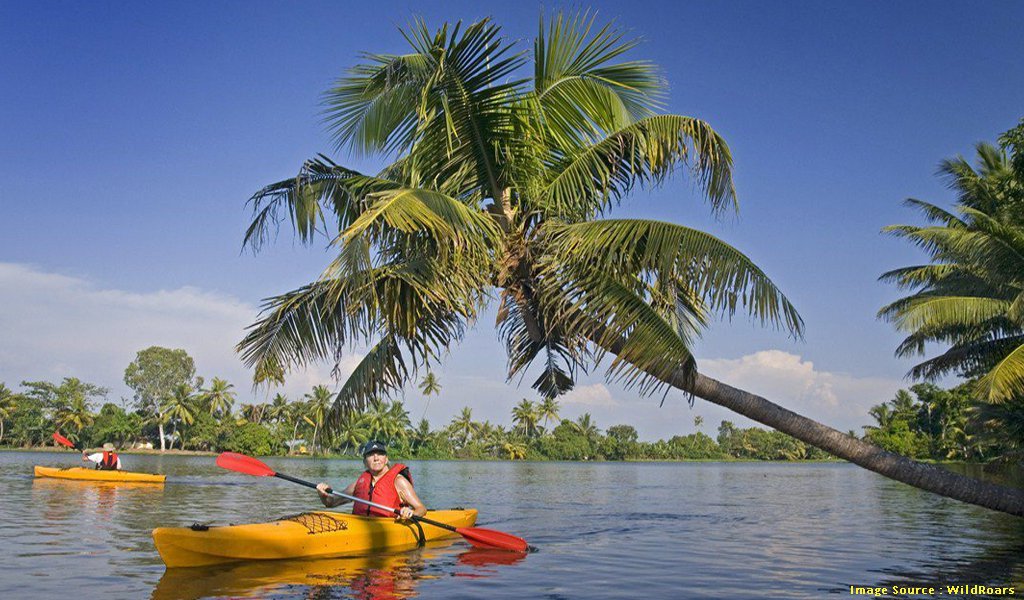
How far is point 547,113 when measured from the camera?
9242mm

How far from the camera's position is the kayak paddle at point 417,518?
9789 mm

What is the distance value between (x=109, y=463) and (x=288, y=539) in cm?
1784

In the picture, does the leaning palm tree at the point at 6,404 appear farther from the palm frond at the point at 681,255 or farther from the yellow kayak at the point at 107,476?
the palm frond at the point at 681,255

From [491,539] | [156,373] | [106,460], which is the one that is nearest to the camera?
[491,539]

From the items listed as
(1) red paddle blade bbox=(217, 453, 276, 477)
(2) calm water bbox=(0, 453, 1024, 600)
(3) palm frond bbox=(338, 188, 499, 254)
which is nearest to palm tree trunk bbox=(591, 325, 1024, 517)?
(2) calm water bbox=(0, 453, 1024, 600)

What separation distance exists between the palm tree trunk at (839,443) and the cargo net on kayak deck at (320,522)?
4358 millimetres

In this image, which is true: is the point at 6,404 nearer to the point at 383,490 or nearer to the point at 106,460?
the point at 106,460

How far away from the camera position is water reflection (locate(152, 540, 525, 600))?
25.2 ft

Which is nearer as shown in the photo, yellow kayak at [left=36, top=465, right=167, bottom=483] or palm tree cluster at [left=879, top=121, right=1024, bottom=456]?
palm tree cluster at [left=879, top=121, right=1024, bottom=456]

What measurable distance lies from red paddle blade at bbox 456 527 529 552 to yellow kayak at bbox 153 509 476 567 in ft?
2.37

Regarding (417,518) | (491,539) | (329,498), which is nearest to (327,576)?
(417,518)

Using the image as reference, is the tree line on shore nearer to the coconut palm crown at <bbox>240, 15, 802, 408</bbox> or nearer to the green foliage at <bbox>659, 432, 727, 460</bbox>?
the green foliage at <bbox>659, 432, 727, 460</bbox>

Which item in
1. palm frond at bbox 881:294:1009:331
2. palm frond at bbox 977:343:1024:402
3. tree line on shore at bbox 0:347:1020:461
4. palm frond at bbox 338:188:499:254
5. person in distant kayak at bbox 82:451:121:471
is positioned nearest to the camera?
palm frond at bbox 338:188:499:254

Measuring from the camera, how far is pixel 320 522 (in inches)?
372
